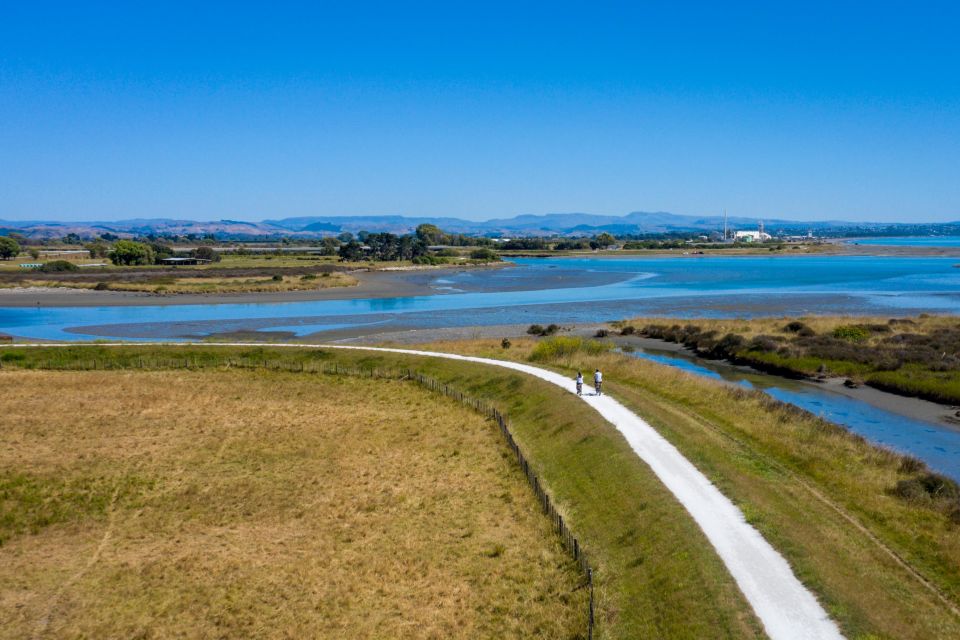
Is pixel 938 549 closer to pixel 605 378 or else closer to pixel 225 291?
pixel 605 378

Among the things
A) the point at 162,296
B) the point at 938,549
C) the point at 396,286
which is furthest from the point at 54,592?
the point at 396,286

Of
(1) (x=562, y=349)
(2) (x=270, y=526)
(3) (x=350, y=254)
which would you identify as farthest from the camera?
(3) (x=350, y=254)

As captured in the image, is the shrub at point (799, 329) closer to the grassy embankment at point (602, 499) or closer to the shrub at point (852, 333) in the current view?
the shrub at point (852, 333)

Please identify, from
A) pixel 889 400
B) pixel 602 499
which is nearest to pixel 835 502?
pixel 602 499

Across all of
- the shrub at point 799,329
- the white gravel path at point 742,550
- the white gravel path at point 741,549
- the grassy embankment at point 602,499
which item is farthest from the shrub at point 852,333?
the white gravel path at point 742,550

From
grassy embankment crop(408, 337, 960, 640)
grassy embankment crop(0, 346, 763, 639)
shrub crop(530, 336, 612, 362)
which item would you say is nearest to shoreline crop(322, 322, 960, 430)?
grassy embankment crop(408, 337, 960, 640)

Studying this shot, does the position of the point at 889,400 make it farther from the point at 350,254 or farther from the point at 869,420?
the point at 350,254
